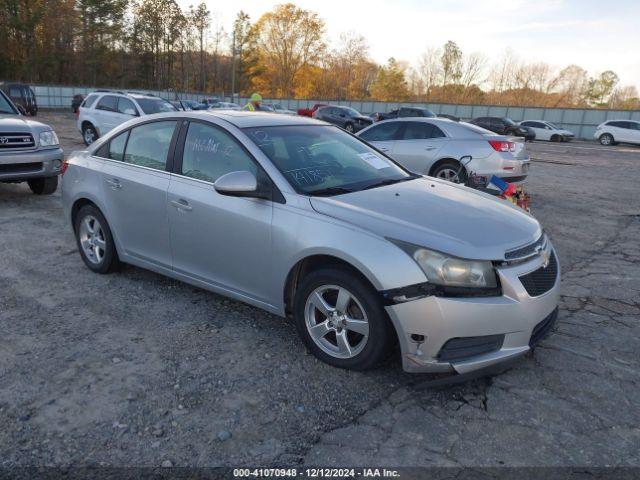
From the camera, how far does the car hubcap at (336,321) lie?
124 inches

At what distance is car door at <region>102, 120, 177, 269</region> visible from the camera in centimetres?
420

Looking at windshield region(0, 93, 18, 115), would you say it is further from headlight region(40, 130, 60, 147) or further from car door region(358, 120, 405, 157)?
car door region(358, 120, 405, 157)

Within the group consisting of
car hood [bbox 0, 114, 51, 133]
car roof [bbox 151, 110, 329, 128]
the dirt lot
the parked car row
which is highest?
car roof [bbox 151, 110, 329, 128]

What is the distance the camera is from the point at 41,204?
8.02 meters

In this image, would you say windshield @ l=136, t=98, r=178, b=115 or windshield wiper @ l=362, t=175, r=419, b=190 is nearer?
windshield wiper @ l=362, t=175, r=419, b=190

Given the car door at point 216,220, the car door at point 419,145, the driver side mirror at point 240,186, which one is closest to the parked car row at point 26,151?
the car door at point 216,220

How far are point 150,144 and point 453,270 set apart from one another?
2899mm

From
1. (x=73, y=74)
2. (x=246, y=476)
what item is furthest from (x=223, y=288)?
(x=73, y=74)

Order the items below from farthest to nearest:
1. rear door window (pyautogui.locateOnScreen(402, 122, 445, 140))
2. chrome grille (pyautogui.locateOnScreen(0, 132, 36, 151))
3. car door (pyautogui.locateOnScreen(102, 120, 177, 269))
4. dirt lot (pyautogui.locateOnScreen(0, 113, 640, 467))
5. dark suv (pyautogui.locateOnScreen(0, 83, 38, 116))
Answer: dark suv (pyautogui.locateOnScreen(0, 83, 38, 116))
rear door window (pyautogui.locateOnScreen(402, 122, 445, 140))
chrome grille (pyautogui.locateOnScreen(0, 132, 36, 151))
car door (pyautogui.locateOnScreen(102, 120, 177, 269))
dirt lot (pyautogui.locateOnScreen(0, 113, 640, 467))

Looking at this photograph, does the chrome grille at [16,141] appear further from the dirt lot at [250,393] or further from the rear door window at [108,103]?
the rear door window at [108,103]

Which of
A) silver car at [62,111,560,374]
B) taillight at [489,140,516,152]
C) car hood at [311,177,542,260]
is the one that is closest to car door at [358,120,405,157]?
taillight at [489,140,516,152]

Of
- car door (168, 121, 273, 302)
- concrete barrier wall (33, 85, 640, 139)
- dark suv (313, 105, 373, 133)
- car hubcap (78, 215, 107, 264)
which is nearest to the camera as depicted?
car door (168, 121, 273, 302)

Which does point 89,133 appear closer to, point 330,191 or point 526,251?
point 330,191

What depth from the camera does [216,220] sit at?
148 inches
